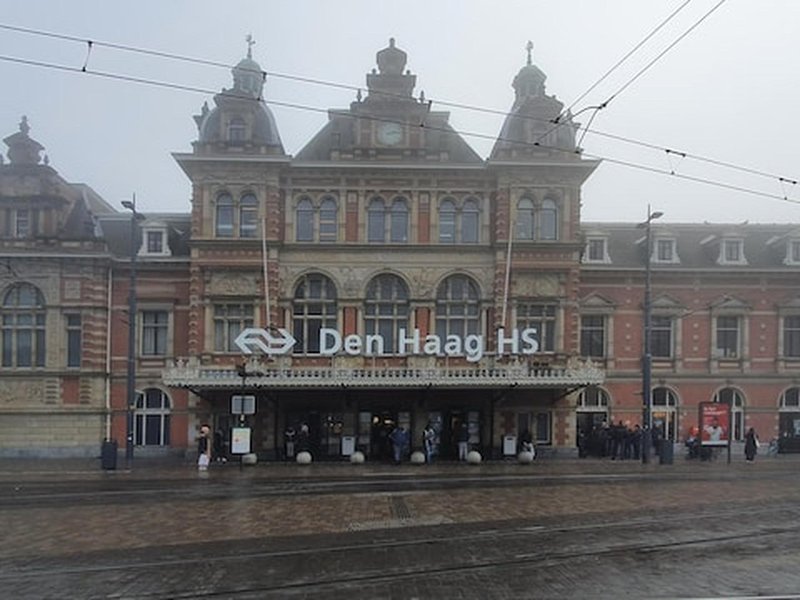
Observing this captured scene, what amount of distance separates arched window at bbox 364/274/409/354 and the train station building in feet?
0.20

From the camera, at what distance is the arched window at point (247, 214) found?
33.7 meters

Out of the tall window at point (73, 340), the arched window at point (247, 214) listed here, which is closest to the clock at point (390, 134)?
the arched window at point (247, 214)

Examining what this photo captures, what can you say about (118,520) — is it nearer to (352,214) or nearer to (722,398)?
(352,214)

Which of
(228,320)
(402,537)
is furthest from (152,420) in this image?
(402,537)

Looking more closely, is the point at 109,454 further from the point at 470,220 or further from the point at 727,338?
the point at 727,338

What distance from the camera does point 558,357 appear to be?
33906mm

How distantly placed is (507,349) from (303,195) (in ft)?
35.5

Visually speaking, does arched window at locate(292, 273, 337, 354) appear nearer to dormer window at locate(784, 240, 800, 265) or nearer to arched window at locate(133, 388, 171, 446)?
arched window at locate(133, 388, 171, 446)

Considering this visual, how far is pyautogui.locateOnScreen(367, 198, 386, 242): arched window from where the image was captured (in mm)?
34219

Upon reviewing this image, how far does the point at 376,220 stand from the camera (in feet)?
113

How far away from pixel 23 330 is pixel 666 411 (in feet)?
94.0

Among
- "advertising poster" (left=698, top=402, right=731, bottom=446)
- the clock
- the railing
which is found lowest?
"advertising poster" (left=698, top=402, right=731, bottom=446)

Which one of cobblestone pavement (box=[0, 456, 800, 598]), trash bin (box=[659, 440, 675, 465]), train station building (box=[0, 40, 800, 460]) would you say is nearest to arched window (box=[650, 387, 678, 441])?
train station building (box=[0, 40, 800, 460])

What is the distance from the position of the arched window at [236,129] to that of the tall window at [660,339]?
20.4 m
